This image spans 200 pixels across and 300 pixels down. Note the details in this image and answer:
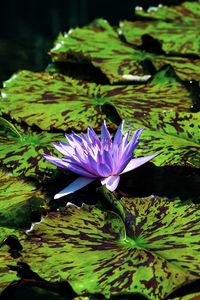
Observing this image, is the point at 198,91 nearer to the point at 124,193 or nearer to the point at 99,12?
the point at 124,193

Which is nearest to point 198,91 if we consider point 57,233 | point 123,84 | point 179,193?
point 123,84

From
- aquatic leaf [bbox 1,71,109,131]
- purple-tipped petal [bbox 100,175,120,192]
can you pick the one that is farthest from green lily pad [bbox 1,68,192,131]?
purple-tipped petal [bbox 100,175,120,192]

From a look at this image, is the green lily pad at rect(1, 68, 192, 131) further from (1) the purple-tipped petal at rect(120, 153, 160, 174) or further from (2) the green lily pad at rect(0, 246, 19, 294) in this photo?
(2) the green lily pad at rect(0, 246, 19, 294)

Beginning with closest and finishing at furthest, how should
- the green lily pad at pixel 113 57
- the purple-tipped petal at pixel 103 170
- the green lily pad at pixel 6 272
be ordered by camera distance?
the green lily pad at pixel 6 272
the purple-tipped petal at pixel 103 170
the green lily pad at pixel 113 57

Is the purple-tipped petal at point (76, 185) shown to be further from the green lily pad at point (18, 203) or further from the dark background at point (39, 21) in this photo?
the dark background at point (39, 21)

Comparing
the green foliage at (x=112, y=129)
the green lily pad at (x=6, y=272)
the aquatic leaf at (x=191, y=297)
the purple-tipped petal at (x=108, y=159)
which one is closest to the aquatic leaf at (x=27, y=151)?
the green foliage at (x=112, y=129)

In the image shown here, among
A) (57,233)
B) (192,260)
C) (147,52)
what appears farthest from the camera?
(147,52)
